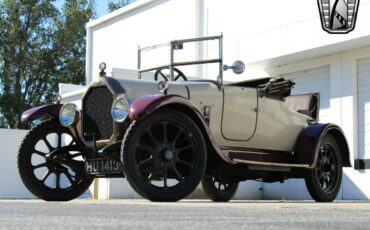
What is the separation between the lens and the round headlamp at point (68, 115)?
829 cm

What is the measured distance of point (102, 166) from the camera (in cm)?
775

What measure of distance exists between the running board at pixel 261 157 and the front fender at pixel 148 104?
1250mm

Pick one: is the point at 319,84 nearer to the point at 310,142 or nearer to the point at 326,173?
the point at 326,173

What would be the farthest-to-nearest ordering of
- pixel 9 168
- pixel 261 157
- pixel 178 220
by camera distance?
pixel 9 168 < pixel 261 157 < pixel 178 220

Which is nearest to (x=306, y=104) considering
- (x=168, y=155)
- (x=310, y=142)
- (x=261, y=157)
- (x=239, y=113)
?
(x=310, y=142)

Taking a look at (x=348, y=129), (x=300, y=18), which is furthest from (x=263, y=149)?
(x=300, y=18)

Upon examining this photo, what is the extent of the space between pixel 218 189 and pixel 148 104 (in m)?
3.53

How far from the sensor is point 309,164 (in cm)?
931

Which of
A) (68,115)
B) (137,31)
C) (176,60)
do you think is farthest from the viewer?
(137,31)

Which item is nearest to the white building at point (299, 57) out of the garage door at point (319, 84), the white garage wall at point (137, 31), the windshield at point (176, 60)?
the garage door at point (319, 84)

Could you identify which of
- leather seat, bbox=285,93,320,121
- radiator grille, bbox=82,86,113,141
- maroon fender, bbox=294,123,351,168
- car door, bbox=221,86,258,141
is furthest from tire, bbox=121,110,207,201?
leather seat, bbox=285,93,320,121

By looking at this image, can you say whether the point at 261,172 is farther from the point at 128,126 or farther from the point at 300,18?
the point at 300,18

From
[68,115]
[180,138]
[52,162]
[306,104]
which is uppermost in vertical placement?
[306,104]

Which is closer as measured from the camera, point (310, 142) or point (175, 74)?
point (175, 74)
